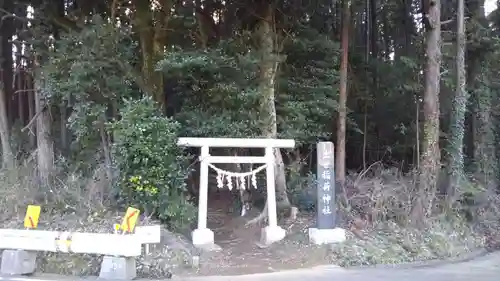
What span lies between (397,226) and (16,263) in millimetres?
7617

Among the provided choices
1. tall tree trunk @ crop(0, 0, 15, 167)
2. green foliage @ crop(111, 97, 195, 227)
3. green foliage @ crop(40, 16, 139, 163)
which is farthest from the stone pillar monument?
tall tree trunk @ crop(0, 0, 15, 167)

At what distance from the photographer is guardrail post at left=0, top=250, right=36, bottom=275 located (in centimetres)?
809

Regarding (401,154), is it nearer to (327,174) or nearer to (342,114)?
(342,114)

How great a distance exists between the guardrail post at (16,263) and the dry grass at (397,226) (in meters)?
5.25

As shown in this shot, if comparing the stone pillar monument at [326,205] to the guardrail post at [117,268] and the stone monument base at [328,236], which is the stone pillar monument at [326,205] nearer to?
the stone monument base at [328,236]

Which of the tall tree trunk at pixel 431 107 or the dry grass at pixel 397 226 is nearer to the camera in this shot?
the dry grass at pixel 397 226

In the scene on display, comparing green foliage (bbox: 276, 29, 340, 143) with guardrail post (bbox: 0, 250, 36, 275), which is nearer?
guardrail post (bbox: 0, 250, 36, 275)

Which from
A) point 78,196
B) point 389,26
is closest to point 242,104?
point 78,196

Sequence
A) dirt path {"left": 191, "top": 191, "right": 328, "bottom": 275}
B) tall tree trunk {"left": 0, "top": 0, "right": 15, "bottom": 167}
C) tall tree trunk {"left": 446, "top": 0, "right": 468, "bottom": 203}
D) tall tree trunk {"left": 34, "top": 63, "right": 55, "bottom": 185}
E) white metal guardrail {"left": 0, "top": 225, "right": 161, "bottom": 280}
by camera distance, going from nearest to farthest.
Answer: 1. white metal guardrail {"left": 0, "top": 225, "right": 161, "bottom": 280}
2. dirt path {"left": 191, "top": 191, "right": 328, "bottom": 275}
3. tall tree trunk {"left": 446, "top": 0, "right": 468, "bottom": 203}
4. tall tree trunk {"left": 34, "top": 63, "right": 55, "bottom": 185}
5. tall tree trunk {"left": 0, "top": 0, "right": 15, "bottom": 167}

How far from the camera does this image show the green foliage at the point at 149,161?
394 inches

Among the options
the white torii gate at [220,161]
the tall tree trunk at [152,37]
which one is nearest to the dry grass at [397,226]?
the white torii gate at [220,161]

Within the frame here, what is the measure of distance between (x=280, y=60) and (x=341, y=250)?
5333 millimetres

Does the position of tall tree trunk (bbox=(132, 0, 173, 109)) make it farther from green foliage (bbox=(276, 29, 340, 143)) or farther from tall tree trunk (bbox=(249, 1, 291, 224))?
green foliage (bbox=(276, 29, 340, 143))

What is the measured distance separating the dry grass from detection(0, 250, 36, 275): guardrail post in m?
5.25
